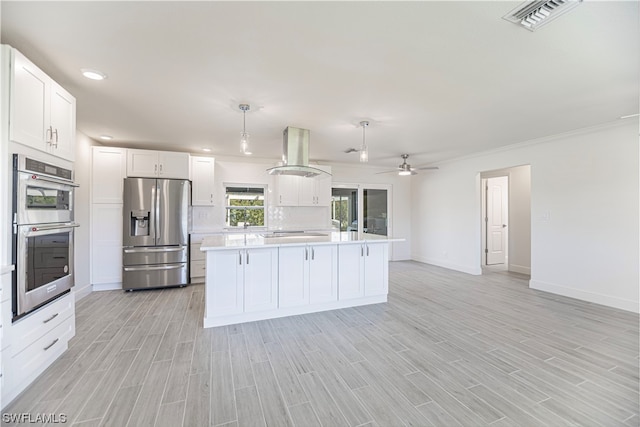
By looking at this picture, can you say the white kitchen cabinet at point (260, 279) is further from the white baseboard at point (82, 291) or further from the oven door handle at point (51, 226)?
the white baseboard at point (82, 291)

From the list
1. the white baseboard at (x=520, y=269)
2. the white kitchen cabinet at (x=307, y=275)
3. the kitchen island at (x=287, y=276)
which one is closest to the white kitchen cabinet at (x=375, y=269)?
the kitchen island at (x=287, y=276)

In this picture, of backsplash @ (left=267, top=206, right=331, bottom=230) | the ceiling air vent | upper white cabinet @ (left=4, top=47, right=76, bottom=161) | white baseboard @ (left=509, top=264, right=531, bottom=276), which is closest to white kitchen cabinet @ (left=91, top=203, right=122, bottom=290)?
upper white cabinet @ (left=4, top=47, right=76, bottom=161)

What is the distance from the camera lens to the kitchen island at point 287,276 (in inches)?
118

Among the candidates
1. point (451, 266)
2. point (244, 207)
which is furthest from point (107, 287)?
point (451, 266)

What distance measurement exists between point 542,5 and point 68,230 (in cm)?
380

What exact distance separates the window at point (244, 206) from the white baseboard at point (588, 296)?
5.19 meters

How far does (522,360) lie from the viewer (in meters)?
2.32

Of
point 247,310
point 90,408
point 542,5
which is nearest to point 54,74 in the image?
point 90,408

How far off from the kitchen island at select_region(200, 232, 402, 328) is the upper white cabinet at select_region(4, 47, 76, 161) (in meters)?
1.46

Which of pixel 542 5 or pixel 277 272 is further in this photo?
pixel 277 272

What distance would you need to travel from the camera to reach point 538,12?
63.2 inches

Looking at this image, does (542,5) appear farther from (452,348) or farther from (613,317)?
(613,317)

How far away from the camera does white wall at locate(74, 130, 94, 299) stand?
386 cm

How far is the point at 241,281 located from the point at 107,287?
2947 mm
